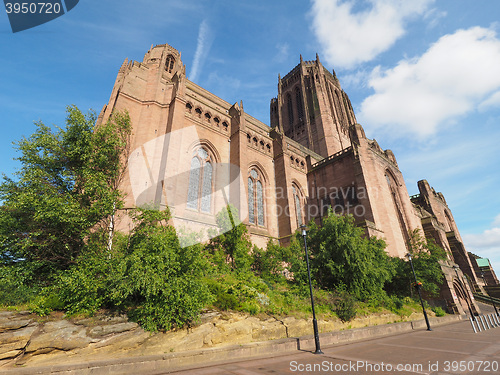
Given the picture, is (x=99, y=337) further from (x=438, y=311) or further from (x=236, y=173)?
(x=438, y=311)

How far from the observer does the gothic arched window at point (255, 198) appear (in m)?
21.9

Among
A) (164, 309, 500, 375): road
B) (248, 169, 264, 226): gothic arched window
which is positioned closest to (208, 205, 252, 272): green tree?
(248, 169, 264, 226): gothic arched window

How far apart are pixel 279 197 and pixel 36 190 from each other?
18.4m

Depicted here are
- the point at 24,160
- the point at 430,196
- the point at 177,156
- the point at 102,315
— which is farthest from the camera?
the point at 430,196

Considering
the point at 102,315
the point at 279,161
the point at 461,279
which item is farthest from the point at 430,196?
the point at 102,315

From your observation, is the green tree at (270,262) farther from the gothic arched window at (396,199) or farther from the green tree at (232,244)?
the gothic arched window at (396,199)

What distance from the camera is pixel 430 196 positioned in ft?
140

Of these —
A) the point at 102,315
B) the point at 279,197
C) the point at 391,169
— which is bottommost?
the point at 102,315

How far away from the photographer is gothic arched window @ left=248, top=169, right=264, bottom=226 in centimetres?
2194

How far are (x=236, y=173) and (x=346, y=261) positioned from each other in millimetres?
11270

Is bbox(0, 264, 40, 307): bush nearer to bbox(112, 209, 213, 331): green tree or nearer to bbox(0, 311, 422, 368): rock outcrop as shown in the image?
bbox(0, 311, 422, 368): rock outcrop

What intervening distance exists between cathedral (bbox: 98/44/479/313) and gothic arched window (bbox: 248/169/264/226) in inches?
4.1

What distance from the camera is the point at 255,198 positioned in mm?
22641

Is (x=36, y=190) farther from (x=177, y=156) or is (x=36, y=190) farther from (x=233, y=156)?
(x=233, y=156)
